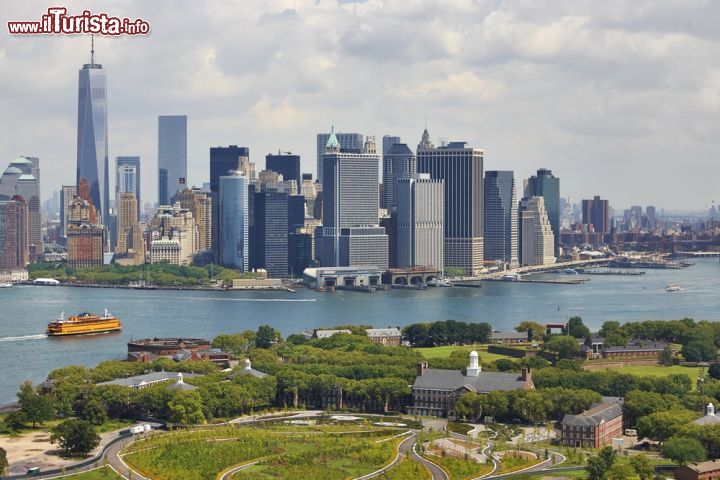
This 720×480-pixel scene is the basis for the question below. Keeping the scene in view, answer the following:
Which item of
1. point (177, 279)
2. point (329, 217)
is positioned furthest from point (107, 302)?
point (329, 217)

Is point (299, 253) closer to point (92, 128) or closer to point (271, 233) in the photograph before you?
point (271, 233)

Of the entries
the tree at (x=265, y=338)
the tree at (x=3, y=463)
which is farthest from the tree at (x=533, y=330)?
the tree at (x=3, y=463)

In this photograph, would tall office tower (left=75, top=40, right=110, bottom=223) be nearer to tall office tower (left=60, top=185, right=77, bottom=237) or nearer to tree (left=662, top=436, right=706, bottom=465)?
tall office tower (left=60, top=185, right=77, bottom=237)

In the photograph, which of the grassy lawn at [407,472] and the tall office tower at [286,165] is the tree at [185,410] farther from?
the tall office tower at [286,165]

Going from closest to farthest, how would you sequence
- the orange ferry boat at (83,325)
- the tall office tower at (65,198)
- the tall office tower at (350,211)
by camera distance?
the orange ferry boat at (83,325) → the tall office tower at (350,211) → the tall office tower at (65,198)

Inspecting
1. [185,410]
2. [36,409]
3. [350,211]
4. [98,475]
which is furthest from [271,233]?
[98,475]

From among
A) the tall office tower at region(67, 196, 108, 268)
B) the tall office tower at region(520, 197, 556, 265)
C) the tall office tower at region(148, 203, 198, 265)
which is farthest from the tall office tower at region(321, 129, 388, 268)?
the tall office tower at region(520, 197, 556, 265)
